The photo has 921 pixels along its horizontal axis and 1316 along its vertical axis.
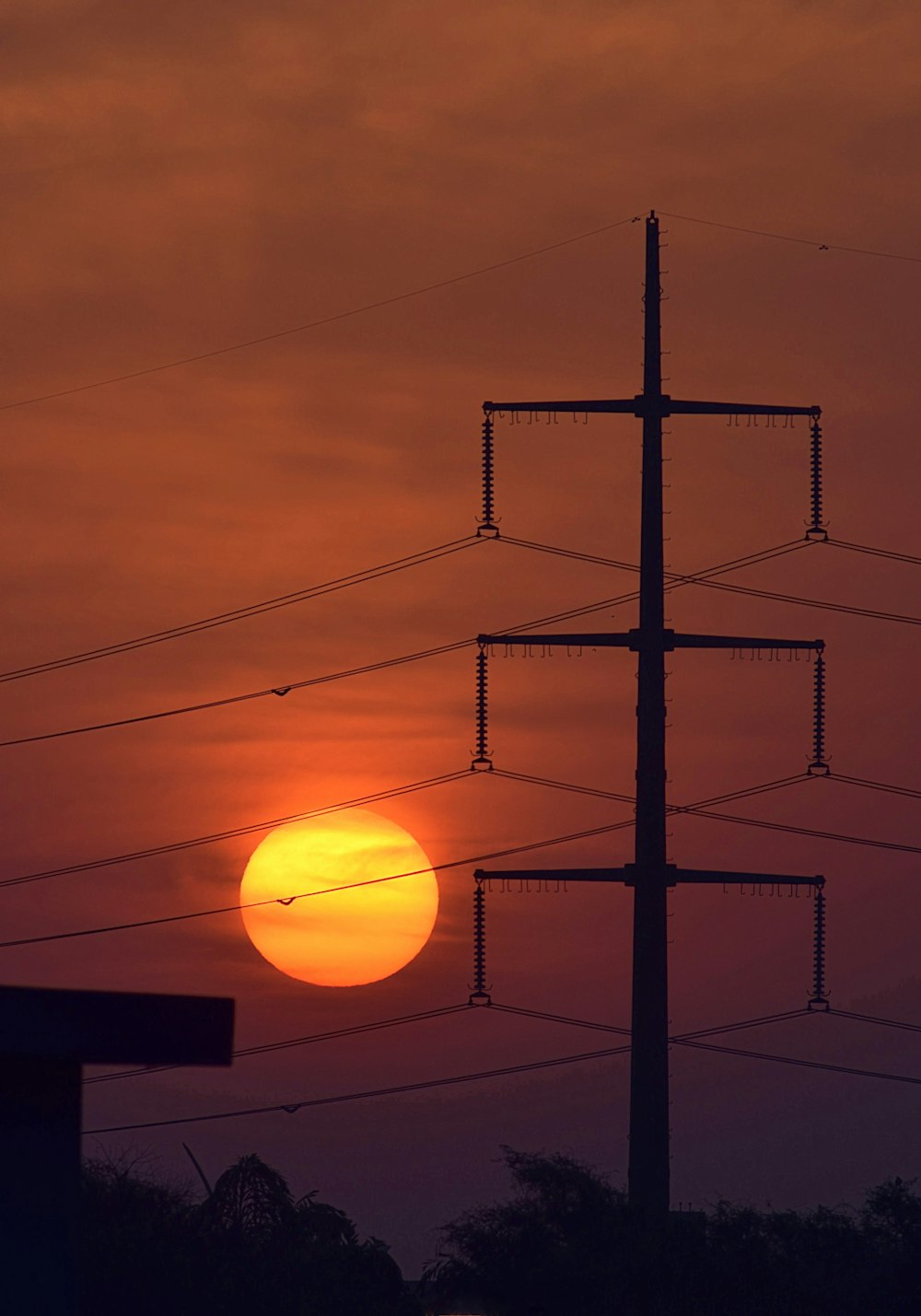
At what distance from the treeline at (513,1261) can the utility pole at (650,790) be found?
8.76ft

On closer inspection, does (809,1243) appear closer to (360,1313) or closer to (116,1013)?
(360,1313)

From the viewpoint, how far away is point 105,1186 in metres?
64.9

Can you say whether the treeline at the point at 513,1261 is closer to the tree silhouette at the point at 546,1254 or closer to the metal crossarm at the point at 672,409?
the tree silhouette at the point at 546,1254

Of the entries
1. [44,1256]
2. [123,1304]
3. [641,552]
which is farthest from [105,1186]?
[44,1256]

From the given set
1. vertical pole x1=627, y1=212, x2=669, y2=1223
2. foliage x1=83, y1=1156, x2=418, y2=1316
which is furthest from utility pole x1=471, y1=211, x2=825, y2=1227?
foliage x1=83, y1=1156, x2=418, y2=1316

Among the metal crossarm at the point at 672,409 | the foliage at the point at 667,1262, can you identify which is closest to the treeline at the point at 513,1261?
the foliage at the point at 667,1262

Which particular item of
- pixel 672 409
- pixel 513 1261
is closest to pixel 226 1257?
pixel 513 1261

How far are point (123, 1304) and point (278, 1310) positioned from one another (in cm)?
411

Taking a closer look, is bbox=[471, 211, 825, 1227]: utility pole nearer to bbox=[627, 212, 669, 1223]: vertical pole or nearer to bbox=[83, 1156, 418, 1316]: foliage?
bbox=[627, 212, 669, 1223]: vertical pole

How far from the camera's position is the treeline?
184ft

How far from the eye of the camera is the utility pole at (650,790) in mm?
51531

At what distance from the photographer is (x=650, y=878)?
52.9 meters

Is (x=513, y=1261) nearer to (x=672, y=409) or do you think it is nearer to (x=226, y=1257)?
(x=226, y=1257)

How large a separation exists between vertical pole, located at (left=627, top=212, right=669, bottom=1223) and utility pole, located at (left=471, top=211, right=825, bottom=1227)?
0.9 inches
